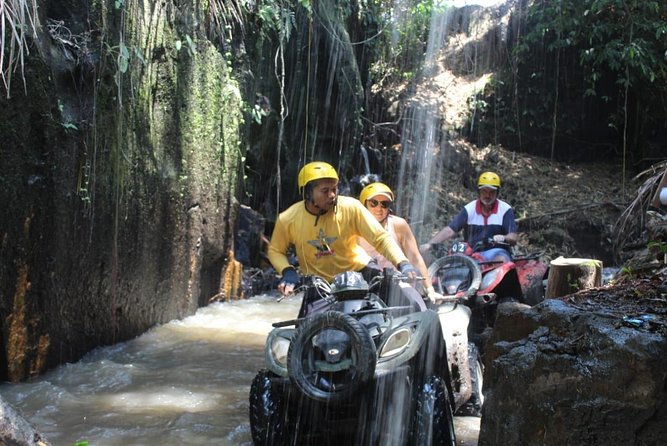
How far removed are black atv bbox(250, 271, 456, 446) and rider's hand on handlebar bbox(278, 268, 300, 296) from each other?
53 cm

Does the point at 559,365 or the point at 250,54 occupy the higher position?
the point at 250,54

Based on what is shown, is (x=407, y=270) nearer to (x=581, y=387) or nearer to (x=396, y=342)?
(x=396, y=342)

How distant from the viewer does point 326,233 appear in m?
4.98

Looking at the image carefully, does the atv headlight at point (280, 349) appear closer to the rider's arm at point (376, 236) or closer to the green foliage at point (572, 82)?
the rider's arm at point (376, 236)

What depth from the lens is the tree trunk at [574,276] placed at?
5.87 metres

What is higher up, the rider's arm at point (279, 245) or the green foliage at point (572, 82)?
Answer: the green foliage at point (572, 82)

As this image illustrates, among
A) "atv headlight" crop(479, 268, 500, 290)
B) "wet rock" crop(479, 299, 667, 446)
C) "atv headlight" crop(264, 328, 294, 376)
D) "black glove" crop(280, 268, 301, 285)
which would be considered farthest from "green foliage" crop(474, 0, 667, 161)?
"wet rock" crop(479, 299, 667, 446)

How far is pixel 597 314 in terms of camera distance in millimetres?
3275

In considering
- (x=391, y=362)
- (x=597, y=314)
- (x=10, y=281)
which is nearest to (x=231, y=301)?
(x=10, y=281)

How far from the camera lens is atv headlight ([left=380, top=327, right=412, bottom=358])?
12.2ft

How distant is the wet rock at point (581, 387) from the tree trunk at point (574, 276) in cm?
266

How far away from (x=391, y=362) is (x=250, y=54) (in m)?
7.90

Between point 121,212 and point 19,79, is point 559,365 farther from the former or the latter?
point 121,212

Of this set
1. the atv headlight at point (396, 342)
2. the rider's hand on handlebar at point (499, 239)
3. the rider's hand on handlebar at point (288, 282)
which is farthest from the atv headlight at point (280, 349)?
the rider's hand on handlebar at point (499, 239)
